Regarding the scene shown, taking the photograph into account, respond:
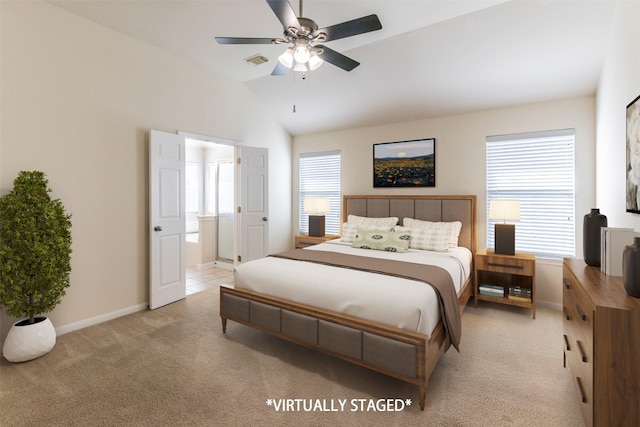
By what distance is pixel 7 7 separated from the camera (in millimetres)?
2615

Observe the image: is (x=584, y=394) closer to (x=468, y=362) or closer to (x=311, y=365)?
(x=468, y=362)

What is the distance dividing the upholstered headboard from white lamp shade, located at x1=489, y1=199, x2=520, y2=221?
0.44 m

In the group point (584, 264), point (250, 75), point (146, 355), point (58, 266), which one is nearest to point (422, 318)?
point (584, 264)

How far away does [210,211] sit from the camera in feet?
22.1

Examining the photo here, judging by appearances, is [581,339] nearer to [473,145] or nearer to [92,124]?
[473,145]

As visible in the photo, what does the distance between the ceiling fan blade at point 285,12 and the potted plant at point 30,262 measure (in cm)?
247

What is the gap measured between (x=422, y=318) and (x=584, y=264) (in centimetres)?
126

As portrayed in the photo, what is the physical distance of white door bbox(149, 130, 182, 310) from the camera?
3629 mm

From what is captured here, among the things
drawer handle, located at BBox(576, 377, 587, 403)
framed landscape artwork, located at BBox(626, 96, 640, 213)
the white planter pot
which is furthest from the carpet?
framed landscape artwork, located at BBox(626, 96, 640, 213)

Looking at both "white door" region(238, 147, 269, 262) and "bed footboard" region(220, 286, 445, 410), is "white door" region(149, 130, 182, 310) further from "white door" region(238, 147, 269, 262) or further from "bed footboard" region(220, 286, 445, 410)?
"bed footboard" region(220, 286, 445, 410)

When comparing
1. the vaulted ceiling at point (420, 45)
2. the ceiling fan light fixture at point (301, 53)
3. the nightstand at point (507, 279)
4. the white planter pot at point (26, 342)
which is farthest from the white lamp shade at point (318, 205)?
the white planter pot at point (26, 342)

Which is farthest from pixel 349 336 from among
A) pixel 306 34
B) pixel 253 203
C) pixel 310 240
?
pixel 253 203

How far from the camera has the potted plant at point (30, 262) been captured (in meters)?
2.45

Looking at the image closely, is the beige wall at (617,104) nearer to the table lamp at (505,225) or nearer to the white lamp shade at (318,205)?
the table lamp at (505,225)
